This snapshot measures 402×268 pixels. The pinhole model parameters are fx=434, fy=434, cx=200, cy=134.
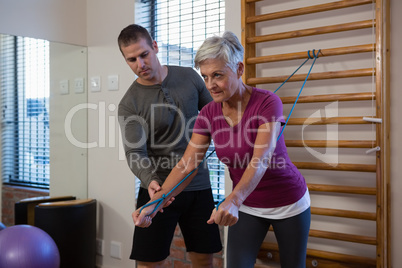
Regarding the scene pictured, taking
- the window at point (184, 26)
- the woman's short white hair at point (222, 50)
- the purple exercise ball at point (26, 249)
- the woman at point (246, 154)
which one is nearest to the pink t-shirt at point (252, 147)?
the woman at point (246, 154)

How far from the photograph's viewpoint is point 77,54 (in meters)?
3.19

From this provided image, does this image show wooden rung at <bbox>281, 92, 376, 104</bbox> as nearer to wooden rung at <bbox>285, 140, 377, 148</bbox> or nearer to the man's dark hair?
wooden rung at <bbox>285, 140, 377, 148</bbox>

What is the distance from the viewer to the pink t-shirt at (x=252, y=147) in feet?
4.85

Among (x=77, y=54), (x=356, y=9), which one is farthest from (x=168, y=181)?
(x=77, y=54)

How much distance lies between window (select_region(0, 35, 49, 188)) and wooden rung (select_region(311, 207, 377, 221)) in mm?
1899

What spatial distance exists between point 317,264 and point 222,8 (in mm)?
1552

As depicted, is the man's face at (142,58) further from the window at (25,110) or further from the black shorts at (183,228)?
the window at (25,110)

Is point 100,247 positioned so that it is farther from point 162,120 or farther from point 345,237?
point 345,237

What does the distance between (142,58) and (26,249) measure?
4.17ft

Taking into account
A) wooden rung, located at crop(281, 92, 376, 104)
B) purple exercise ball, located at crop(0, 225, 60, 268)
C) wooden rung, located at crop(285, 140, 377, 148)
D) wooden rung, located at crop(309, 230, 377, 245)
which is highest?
wooden rung, located at crop(281, 92, 376, 104)

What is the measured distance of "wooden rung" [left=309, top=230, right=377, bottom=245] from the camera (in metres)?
1.86

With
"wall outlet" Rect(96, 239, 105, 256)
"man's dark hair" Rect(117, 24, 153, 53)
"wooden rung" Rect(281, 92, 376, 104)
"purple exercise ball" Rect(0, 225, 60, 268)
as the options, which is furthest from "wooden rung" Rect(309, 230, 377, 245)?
"wall outlet" Rect(96, 239, 105, 256)

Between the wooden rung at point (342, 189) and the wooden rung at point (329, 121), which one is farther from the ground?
the wooden rung at point (329, 121)

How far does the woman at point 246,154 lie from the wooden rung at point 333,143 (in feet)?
1.44
